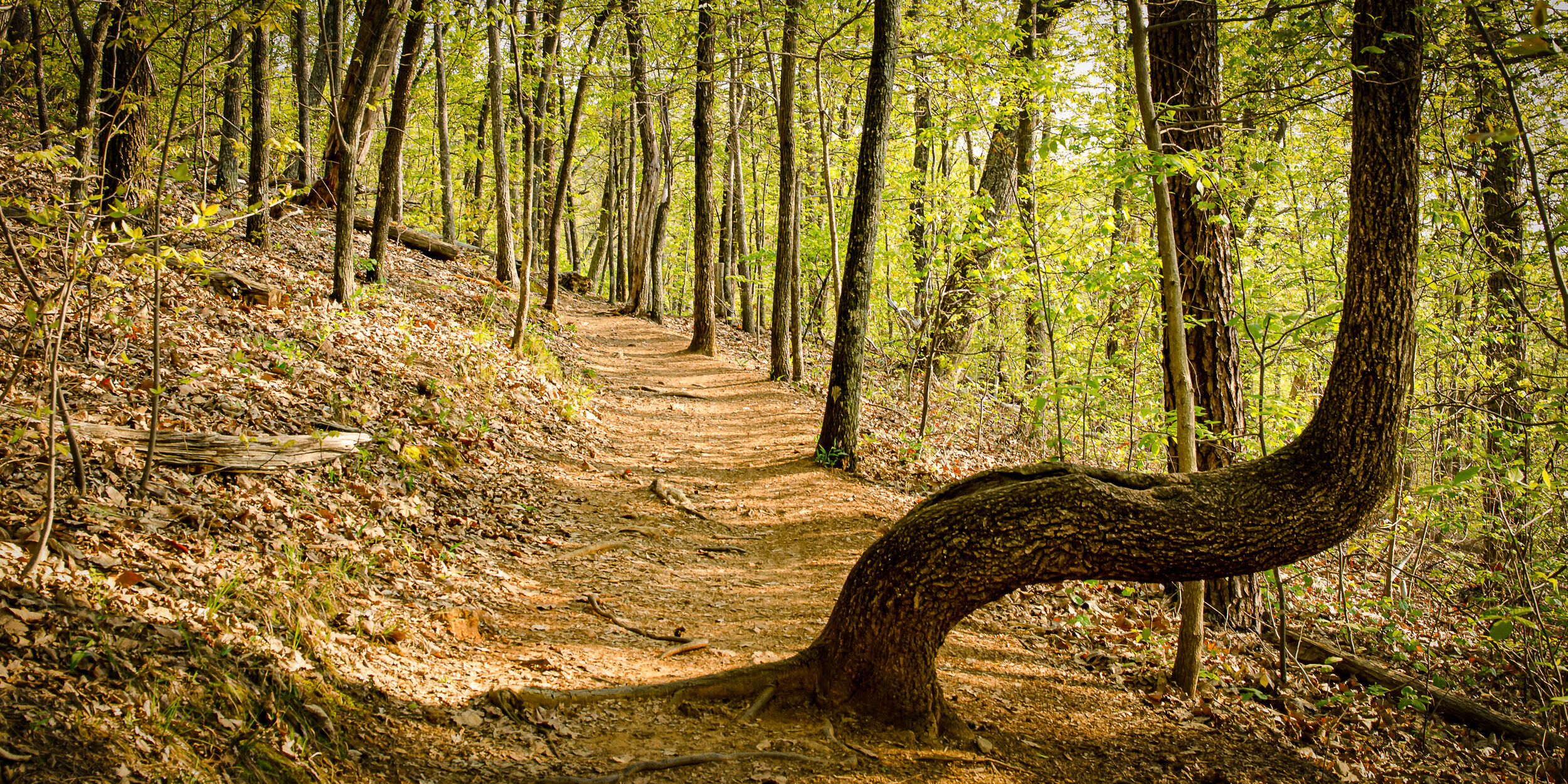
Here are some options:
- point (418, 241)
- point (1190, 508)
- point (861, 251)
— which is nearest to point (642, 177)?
point (418, 241)

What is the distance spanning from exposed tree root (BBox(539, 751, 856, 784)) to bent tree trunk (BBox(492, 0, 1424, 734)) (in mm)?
488

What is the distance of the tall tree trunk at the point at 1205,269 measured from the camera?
6008 mm

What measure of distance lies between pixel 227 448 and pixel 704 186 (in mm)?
11556

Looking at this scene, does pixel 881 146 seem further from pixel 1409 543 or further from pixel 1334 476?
pixel 1409 543

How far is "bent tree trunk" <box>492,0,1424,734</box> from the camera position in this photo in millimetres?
3572

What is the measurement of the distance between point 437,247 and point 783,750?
53.8 ft

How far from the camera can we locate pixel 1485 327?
8.75 meters

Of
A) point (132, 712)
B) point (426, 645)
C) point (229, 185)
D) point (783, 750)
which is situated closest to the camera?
point (132, 712)

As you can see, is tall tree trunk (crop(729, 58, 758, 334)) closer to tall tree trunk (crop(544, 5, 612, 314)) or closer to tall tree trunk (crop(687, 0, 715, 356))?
tall tree trunk (crop(687, 0, 715, 356))

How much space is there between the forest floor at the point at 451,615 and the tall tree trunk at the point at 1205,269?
1414 millimetres

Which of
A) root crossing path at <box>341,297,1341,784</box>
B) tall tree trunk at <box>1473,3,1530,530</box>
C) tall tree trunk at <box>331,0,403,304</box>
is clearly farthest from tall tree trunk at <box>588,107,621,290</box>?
tall tree trunk at <box>1473,3,1530,530</box>

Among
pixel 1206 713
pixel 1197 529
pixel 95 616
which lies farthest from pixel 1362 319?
pixel 95 616

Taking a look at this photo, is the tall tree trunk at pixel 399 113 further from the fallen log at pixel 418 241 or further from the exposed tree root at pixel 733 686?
the exposed tree root at pixel 733 686

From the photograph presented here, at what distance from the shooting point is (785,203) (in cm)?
1295
